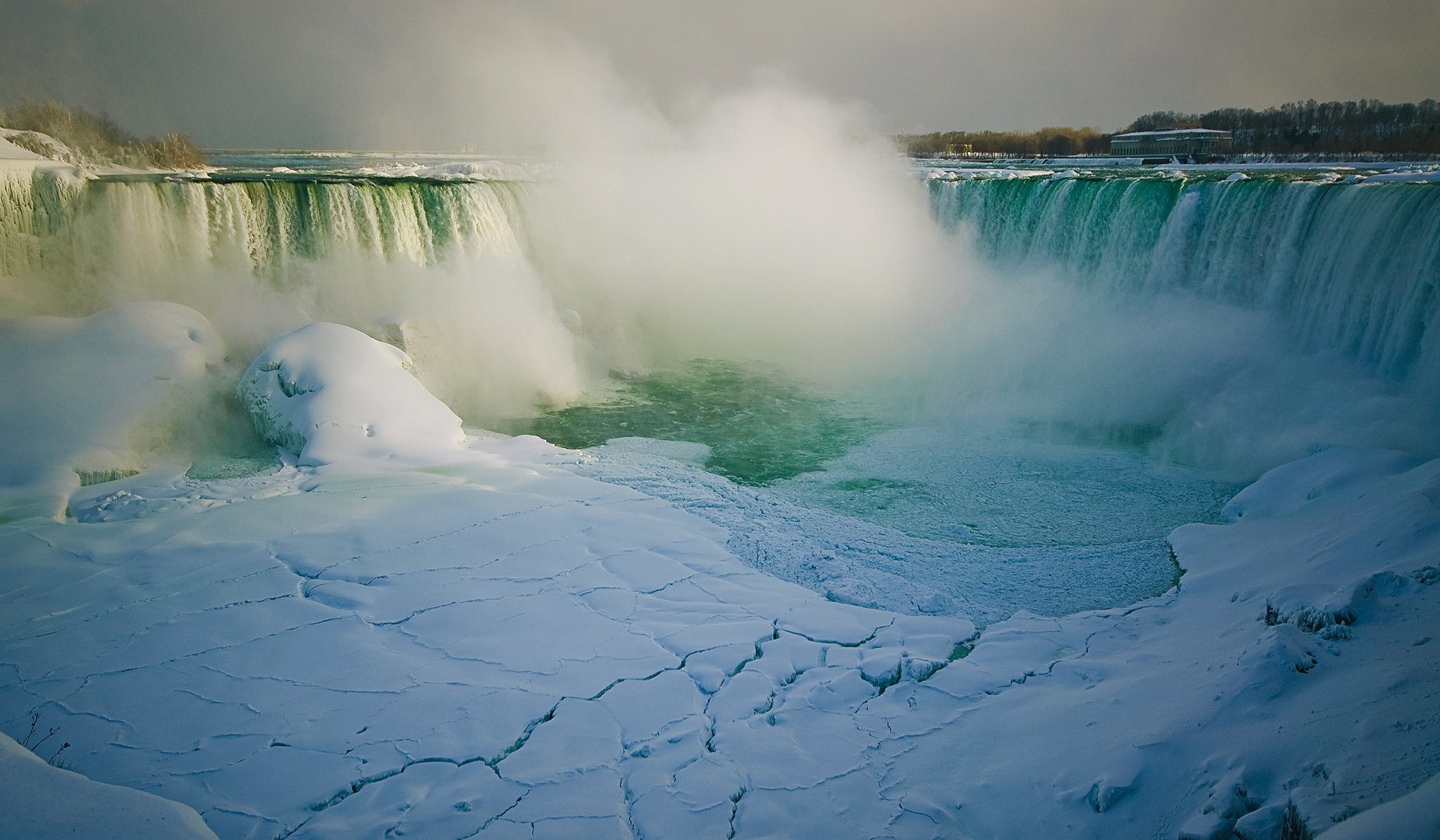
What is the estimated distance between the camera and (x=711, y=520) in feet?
17.9

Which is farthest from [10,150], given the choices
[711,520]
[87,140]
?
[711,520]

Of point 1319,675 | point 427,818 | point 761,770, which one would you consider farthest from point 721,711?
point 1319,675

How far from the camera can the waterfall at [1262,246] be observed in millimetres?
A: 7203

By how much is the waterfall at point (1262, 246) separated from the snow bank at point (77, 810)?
9669 millimetres

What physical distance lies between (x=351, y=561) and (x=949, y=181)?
42.4ft

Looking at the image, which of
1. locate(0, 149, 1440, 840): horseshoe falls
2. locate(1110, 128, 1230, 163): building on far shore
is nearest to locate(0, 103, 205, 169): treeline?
locate(0, 149, 1440, 840): horseshoe falls

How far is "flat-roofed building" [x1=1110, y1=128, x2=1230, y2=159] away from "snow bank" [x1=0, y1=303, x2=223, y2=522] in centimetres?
3124

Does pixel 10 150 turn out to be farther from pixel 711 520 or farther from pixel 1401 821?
pixel 1401 821

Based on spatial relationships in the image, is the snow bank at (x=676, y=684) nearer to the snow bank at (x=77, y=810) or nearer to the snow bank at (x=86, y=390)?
the snow bank at (x=77, y=810)

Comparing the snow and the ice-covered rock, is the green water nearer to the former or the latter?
the ice-covered rock

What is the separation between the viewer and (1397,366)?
7.24 metres

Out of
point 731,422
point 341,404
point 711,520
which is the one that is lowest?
point 731,422

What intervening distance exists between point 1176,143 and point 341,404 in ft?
114

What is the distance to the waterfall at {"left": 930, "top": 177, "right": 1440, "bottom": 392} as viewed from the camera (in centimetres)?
720
